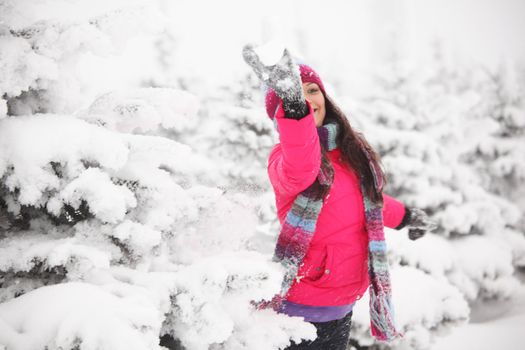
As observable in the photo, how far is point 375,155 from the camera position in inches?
92.8

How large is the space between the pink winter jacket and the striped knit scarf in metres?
0.07

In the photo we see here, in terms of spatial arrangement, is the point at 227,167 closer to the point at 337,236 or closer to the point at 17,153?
the point at 337,236

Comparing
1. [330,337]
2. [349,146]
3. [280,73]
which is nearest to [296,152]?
[280,73]

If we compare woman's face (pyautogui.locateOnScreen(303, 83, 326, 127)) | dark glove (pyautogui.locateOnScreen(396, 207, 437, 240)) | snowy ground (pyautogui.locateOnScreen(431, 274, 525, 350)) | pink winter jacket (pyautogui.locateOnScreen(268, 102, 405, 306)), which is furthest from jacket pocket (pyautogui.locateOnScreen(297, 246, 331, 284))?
snowy ground (pyautogui.locateOnScreen(431, 274, 525, 350))

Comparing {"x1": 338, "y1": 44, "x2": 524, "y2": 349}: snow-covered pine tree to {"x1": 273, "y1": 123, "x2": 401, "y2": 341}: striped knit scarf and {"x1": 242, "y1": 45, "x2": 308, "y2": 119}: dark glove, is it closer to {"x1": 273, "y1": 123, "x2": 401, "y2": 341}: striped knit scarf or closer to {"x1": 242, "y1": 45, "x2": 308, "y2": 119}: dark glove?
{"x1": 273, "y1": 123, "x2": 401, "y2": 341}: striped knit scarf

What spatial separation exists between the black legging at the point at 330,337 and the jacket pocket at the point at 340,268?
269 mm

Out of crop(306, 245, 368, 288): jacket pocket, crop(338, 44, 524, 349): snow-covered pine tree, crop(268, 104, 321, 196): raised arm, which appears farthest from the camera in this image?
crop(338, 44, 524, 349): snow-covered pine tree

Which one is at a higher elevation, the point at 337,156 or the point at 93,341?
the point at 337,156

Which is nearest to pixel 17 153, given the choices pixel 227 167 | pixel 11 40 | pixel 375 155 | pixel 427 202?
pixel 11 40

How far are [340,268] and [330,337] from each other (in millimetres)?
469

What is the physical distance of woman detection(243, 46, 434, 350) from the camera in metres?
1.82

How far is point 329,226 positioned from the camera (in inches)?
77.5

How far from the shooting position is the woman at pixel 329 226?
5.97 feet

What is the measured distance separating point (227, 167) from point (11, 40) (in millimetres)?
4421
